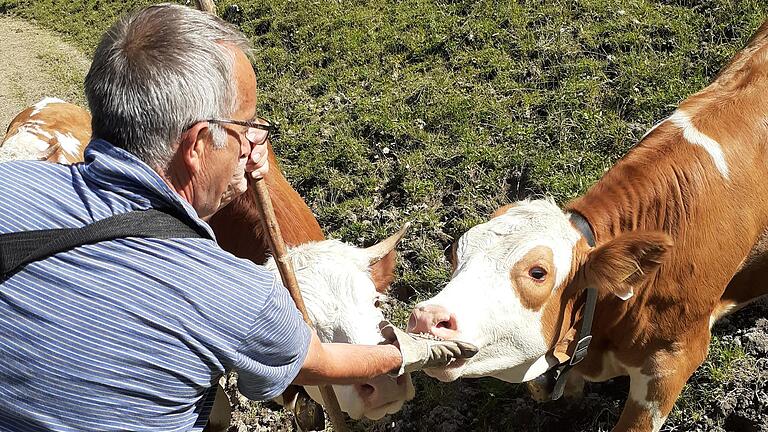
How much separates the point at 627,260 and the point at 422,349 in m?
1.12

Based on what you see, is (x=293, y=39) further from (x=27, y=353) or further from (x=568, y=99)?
(x=27, y=353)

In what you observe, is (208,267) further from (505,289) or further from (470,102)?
(470,102)

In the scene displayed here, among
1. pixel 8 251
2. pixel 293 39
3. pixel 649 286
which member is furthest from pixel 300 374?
pixel 293 39

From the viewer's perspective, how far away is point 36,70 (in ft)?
33.7

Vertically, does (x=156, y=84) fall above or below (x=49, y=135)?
above

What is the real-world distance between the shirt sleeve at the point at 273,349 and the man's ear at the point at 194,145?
17.8 inches

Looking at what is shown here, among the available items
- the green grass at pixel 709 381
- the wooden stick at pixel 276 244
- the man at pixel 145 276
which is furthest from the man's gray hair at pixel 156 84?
the green grass at pixel 709 381

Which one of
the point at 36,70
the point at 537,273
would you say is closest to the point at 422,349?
the point at 537,273

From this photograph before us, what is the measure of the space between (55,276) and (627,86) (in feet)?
17.1

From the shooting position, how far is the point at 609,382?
175 inches

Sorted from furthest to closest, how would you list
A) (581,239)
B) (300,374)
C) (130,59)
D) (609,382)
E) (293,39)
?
(293,39), (609,382), (581,239), (300,374), (130,59)

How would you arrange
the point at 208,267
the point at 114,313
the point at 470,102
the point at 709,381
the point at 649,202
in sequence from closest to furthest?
the point at 114,313 → the point at 208,267 → the point at 649,202 → the point at 709,381 → the point at 470,102

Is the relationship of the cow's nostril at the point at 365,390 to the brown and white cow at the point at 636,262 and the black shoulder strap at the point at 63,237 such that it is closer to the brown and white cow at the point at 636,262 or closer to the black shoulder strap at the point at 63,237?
the brown and white cow at the point at 636,262

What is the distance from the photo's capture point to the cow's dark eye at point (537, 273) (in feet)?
11.2
